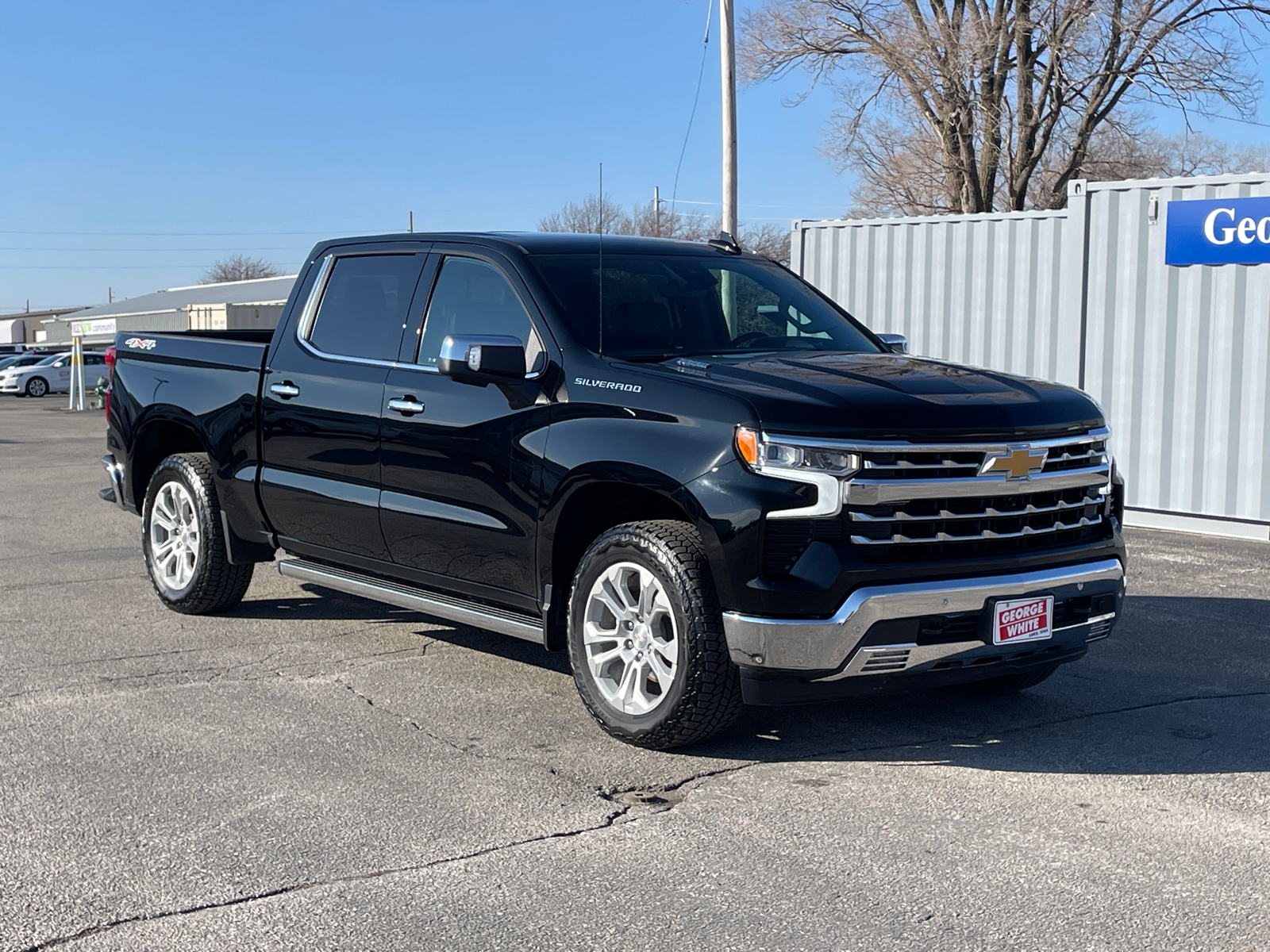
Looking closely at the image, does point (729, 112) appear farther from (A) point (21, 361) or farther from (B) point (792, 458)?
(A) point (21, 361)

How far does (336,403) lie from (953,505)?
2968 mm

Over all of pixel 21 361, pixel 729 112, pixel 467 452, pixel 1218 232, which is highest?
pixel 729 112

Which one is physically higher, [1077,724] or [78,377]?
[78,377]

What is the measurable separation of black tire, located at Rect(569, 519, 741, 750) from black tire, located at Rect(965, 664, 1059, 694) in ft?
5.07

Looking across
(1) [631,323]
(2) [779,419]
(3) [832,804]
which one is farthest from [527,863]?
(1) [631,323]

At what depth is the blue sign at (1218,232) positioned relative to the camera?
1138 centimetres

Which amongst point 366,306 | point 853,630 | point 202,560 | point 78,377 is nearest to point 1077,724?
point 853,630

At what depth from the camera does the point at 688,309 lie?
6.09 m

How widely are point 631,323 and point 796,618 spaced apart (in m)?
1.67

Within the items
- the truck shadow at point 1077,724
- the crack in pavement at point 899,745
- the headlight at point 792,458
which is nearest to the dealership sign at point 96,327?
the truck shadow at point 1077,724

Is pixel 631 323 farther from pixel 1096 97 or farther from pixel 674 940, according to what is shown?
pixel 1096 97

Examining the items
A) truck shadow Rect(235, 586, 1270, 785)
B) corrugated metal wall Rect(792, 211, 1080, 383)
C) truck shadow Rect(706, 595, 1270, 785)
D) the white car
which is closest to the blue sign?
corrugated metal wall Rect(792, 211, 1080, 383)

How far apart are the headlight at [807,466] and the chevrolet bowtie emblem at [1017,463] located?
0.55m

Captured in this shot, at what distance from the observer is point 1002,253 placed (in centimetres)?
1334
